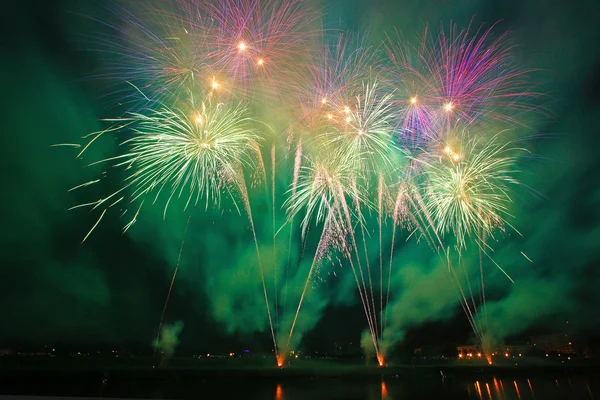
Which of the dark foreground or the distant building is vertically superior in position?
the distant building

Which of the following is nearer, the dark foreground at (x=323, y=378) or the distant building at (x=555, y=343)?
the dark foreground at (x=323, y=378)

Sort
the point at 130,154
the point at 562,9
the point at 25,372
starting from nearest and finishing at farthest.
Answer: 1. the point at 562,9
2. the point at 130,154
3. the point at 25,372

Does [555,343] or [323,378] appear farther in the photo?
[323,378]

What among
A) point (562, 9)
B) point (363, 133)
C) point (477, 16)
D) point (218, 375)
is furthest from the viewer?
point (218, 375)

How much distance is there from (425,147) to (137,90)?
8.62 meters

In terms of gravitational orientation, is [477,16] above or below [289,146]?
above

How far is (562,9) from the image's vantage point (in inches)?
311

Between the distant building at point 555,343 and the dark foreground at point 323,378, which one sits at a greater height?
the distant building at point 555,343

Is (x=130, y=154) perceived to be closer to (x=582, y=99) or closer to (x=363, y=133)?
(x=363, y=133)

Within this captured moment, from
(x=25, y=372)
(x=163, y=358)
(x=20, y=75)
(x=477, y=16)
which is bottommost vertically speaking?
(x=25, y=372)

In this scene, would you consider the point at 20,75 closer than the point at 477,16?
No

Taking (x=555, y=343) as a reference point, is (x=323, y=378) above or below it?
below

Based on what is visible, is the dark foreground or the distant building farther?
the distant building

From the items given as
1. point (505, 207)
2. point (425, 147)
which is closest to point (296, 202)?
point (425, 147)
